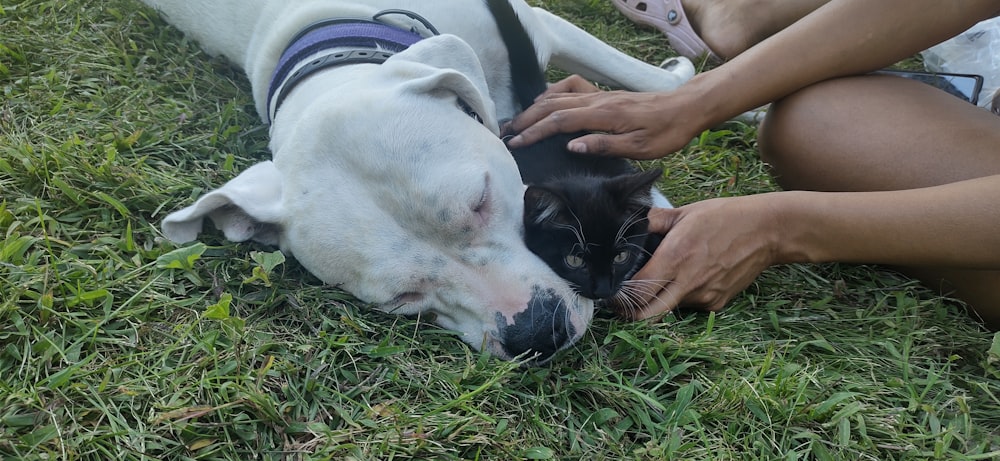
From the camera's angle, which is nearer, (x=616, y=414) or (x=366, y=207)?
(x=616, y=414)

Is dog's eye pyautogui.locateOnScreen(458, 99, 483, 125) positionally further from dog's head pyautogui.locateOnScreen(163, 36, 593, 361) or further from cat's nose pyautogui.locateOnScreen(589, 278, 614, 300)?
cat's nose pyautogui.locateOnScreen(589, 278, 614, 300)

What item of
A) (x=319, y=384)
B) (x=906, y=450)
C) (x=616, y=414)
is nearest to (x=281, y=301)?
(x=319, y=384)

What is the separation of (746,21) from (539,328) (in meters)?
2.65

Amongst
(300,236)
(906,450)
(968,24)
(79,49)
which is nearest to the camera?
(906,450)

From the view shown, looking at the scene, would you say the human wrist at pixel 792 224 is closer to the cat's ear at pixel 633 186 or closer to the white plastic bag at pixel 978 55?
the cat's ear at pixel 633 186

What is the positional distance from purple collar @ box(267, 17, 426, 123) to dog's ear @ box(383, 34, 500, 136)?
7.5 inches

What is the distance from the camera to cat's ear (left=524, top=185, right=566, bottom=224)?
2.05 meters

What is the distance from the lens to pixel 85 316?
188 cm

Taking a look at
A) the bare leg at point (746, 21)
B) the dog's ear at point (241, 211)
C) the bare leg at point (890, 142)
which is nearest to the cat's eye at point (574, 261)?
the dog's ear at point (241, 211)

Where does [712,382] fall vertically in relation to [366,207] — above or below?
below

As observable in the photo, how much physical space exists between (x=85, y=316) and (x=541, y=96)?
6.01 feet

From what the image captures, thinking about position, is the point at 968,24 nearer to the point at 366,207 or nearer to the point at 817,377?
the point at 817,377

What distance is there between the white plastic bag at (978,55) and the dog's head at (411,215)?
8.16 feet

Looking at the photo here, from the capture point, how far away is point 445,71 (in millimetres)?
2113
